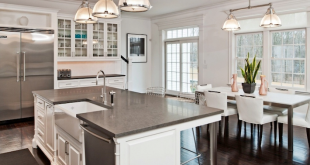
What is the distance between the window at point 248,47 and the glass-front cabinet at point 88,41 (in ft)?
10.7

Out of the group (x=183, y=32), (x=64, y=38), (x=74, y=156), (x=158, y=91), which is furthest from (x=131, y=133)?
(x=183, y=32)

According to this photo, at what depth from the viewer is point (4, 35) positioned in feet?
16.1

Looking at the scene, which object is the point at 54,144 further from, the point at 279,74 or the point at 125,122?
the point at 279,74

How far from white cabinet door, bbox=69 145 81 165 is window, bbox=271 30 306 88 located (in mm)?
4875

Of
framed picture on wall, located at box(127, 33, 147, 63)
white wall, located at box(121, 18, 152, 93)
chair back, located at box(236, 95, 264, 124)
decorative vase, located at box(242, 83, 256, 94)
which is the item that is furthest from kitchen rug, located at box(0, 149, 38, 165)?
framed picture on wall, located at box(127, 33, 147, 63)

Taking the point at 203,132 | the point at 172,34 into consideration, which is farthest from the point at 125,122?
the point at 172,34

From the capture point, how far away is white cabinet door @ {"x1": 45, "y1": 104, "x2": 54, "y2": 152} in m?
2.97

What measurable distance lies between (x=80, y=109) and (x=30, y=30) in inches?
118

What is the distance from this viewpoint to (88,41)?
6.52 m

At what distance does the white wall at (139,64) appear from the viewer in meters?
8.23

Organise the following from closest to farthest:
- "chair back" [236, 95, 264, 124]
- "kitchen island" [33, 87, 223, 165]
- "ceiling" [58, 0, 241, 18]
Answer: "kitchen island" [33, 87, 223, 165]
"chair back" [236, 95, 264, 124]
"ceiling" [58, 0, 241, 18]

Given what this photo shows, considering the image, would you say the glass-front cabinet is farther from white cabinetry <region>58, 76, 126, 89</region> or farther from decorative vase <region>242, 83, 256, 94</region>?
decorative vase <region>242, 83, 256, 94</region>

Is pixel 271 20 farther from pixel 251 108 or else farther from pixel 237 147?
pixel 237 147

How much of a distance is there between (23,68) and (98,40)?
7.15ft
